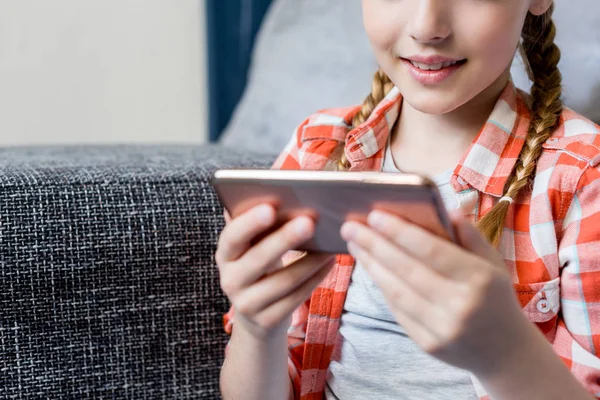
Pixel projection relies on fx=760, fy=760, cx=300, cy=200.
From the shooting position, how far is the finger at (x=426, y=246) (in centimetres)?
46

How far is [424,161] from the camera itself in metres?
0.77

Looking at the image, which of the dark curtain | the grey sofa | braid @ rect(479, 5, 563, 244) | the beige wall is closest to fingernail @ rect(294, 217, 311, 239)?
braid @ rect(479, 5, 563, 244)

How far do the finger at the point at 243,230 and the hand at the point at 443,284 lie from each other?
59 millimetres

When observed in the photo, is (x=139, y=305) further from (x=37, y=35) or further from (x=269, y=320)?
(x=37, y=35)

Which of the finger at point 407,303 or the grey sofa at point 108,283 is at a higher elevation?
the finger at point 407,303

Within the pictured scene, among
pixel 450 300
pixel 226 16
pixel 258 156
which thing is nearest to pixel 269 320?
pixel 450 300

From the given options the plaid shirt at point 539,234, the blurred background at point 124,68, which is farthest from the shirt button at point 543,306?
the blurred background at point 124,68

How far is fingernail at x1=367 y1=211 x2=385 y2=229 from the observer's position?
0.47 meters

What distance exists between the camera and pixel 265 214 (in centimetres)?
51

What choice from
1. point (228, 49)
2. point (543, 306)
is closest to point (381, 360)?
point (543, 306)

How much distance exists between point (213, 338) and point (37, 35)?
1234 mm

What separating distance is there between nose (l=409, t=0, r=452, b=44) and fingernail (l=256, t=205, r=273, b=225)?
234 millimetres

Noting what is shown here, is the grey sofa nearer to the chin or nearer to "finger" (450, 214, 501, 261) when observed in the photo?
the chin

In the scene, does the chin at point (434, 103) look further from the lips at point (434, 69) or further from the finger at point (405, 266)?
the finger at point (405, 266)
